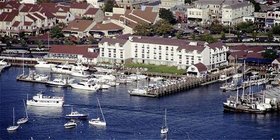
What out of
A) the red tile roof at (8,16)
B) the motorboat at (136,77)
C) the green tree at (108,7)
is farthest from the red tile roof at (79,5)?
the motorboat at (136,77)

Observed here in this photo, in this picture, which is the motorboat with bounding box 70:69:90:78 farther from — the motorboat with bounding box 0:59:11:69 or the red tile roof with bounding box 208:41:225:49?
the red tile roof with bounding box 208:41:225:49

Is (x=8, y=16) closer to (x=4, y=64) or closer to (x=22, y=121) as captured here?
(x=4, y=64)

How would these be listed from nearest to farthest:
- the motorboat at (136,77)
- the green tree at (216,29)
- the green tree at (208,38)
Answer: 1. the motorboat at (136,77)
2. the green tree at (208,38)
3. the green tree at (216,29)

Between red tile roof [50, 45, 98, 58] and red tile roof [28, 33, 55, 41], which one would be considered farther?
red tile roof [28, 33, 55, 41]

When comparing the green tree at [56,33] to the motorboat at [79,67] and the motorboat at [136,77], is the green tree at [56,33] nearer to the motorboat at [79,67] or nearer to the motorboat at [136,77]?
the motorboat at [79,67]

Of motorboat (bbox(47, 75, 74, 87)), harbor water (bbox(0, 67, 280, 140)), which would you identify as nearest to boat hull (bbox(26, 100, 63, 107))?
harbor water (bbox(0, 67, 280, 140))

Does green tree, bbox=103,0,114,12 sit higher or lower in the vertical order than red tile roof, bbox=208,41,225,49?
higher
